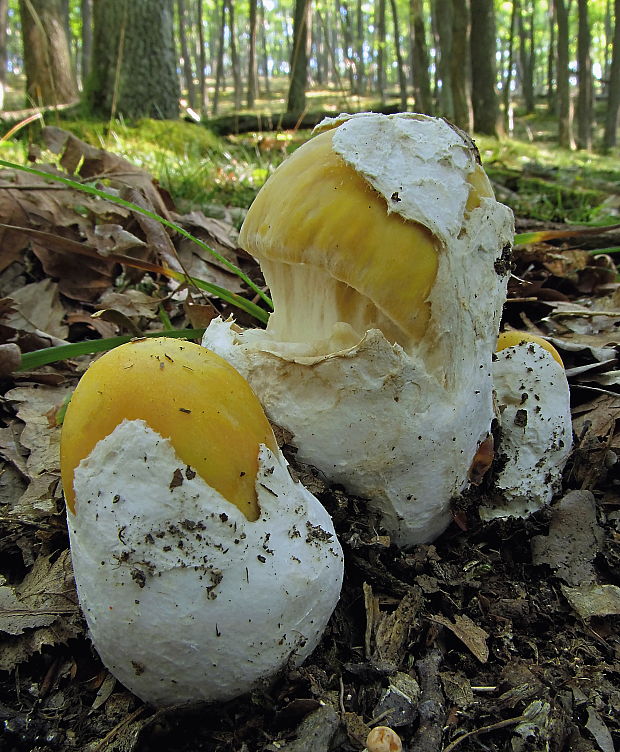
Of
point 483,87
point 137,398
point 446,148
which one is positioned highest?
point 483,87

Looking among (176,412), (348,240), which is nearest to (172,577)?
(176,412)

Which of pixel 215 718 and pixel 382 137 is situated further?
pixel 382 137

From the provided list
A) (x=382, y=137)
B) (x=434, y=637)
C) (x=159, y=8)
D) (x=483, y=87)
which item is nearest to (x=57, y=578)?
(x=434, y=637)

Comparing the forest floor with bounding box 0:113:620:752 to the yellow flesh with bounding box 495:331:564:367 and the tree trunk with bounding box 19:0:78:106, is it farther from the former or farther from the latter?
the tree trunk with bounding box 19:0:78:106

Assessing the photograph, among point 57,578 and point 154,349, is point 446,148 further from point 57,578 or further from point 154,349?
point 57,578

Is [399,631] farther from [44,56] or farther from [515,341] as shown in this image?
[44,56]

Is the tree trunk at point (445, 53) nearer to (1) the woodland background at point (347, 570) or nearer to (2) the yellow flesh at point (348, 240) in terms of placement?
(1) the woodland background at point (347, 570)
